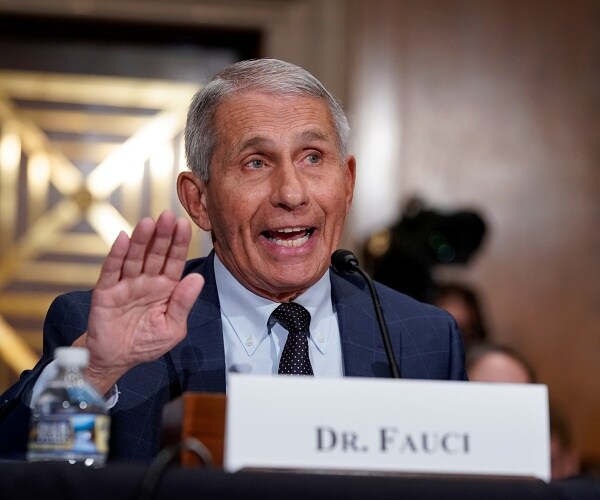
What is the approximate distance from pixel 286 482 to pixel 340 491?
7cm

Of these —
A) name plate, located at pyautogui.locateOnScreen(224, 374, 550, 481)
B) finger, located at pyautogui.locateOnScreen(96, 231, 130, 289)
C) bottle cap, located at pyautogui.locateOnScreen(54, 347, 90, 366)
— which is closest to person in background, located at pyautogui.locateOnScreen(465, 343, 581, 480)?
finger, located at pyautogui.locateOnScreen(96, 231, 130, 289)

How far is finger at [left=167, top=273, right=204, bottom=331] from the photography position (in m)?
2.00

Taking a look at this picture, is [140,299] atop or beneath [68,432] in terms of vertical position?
atop

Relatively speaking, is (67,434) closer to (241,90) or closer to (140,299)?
(140,299)

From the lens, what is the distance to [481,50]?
5355mm

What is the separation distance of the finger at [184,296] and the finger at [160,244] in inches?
1.9

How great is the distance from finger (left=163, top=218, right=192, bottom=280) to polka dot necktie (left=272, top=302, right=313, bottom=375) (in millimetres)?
529

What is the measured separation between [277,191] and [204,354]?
Answer: 15.3 inches

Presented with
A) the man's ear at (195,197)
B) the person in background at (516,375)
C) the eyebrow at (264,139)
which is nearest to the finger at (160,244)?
the eyebrow at (264,139)

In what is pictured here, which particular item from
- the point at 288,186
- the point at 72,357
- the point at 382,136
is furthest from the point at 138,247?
the point at 382,136

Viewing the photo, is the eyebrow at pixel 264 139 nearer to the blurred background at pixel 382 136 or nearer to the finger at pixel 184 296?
the finger at pixel 184 296

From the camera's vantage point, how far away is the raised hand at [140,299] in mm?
1957

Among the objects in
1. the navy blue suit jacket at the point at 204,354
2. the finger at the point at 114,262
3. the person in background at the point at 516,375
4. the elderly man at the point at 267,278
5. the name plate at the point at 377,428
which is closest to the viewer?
the name plate at the point at 377,428

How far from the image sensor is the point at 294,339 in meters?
2.54
